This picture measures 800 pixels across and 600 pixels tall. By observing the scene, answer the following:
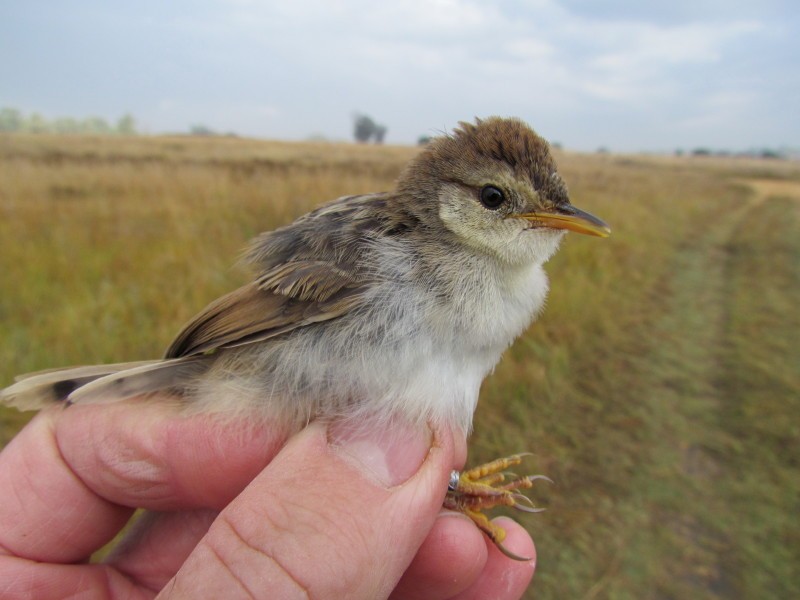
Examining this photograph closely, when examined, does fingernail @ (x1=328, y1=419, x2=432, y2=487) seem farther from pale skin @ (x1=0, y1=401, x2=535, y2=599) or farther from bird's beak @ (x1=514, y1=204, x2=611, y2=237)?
bird's beak @ (x1=514, y1=204, x2=611, y2=237)

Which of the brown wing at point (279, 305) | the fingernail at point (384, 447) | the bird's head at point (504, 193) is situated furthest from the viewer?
the bird's head at point (504, 193)

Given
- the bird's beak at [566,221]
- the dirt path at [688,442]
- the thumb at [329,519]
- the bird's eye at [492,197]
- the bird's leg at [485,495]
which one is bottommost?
the dirt path at [688,442]

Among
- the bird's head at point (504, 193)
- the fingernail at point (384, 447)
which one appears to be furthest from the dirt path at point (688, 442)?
the bird's head at point (504, 193)

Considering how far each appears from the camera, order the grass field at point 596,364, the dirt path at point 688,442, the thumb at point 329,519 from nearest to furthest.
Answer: the thumb at point 329,519 → the dirt path at point 688,442 → the grass field at point 596,364

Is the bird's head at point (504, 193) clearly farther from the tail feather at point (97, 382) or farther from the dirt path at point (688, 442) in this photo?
the dirt path at point (688, 442)

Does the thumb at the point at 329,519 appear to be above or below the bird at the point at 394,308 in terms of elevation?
below

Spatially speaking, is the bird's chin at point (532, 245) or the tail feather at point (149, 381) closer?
the bird's chin at point (532, 245)

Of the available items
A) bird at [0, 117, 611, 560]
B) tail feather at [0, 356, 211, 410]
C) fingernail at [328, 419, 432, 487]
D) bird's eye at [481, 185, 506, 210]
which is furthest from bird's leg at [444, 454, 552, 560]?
tail feather at [0, 356, 211, 410]

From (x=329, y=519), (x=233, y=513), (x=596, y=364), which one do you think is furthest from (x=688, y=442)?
(x=233, y=513)
